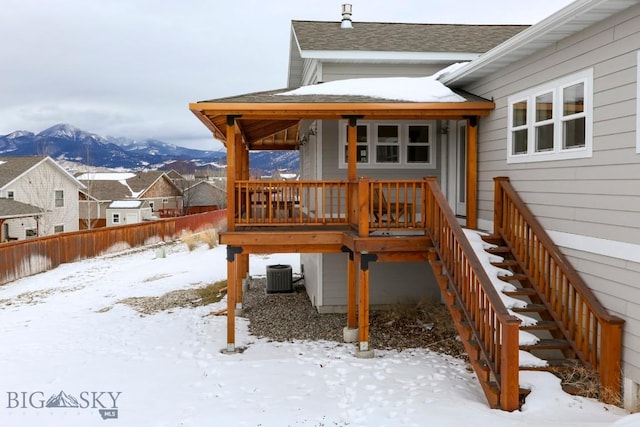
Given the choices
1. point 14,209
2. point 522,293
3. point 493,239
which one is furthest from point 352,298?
point 14,209

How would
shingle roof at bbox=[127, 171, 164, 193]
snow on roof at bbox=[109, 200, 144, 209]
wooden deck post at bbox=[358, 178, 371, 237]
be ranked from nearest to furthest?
1. wooden deck post at bbox=[358, 178, 371, 237]
2. snow on roof at bbox=[109, 200, 144, 209]
3. shingle roof at bbox=[127, 171, 164, 193]

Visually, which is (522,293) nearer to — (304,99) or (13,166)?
(304,99)

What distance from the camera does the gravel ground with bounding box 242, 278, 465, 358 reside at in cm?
896

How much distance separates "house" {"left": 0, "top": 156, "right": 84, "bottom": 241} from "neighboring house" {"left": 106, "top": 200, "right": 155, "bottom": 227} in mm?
6996

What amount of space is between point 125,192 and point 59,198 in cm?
1326

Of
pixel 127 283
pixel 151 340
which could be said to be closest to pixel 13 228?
pixel 127 283

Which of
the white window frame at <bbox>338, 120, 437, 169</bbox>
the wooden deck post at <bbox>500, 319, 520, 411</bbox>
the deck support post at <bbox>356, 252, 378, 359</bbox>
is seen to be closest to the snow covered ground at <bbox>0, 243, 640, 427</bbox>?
the wooden deck post at <bbox>500, 319, 520, 411</bbox>

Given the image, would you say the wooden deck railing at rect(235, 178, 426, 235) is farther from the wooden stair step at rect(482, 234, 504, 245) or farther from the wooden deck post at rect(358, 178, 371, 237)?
the wooden stair step at rect(482, 234, 504, 245)

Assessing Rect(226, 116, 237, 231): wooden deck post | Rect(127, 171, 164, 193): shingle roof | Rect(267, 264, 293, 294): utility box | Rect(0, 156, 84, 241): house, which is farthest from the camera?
Rect(127, 171, 164, 193): shingle roof

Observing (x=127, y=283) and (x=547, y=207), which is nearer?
(x=547, y=207)

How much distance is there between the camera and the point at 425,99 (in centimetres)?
909

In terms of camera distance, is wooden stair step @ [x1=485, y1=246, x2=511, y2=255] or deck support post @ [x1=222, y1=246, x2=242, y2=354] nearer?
wooden stair step @ [x1=485, y1=246, x2=511, y2=255]

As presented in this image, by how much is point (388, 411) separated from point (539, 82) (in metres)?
5.28

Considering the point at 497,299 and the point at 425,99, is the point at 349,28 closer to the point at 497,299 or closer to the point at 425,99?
the point at 425,99
